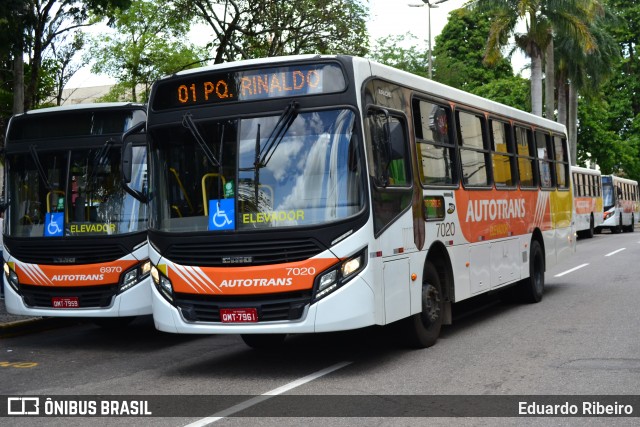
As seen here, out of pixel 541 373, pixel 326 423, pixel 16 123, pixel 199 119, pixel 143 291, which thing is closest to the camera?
pixel 326 423

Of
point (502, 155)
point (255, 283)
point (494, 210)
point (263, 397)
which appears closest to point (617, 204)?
point (502, 155)

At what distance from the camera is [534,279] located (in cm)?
1485

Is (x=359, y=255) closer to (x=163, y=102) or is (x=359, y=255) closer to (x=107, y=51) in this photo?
(x=163, y=102)

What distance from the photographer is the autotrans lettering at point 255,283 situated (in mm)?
8680

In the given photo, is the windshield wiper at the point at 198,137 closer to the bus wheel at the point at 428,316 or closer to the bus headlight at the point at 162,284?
the bus headlight at the point at 162,284

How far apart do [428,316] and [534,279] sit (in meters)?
5.04

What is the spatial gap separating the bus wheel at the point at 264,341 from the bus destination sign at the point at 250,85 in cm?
284

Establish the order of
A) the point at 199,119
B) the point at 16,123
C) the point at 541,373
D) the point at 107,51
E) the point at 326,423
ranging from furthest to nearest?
the point at 107,51, the point at 16,123, the point at 199,119, the point at 541,373, the point at 326,423

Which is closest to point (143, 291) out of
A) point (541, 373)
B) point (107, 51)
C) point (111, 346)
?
point (111, 346)

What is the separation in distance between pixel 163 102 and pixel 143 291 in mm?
2628

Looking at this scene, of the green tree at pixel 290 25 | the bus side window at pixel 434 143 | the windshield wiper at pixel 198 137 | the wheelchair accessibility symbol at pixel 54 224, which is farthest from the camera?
the green tree at pixel 290 25

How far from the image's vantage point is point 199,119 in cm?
932

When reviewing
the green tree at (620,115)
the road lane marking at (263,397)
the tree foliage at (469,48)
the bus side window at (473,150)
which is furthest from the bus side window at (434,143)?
the tree foliage at (469,48)

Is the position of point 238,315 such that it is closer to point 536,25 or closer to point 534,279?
point 534,279
